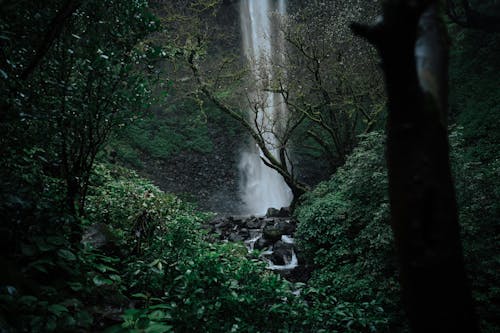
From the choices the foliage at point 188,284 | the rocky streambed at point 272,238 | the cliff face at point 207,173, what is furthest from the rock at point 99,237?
the cliff face at point 207,173

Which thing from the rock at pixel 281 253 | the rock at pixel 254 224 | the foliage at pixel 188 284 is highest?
the rock at pixel 254 224

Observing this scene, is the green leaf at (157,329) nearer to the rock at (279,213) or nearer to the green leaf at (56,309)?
the green leaf at (56,309)

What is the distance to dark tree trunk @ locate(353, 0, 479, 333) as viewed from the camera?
117 centimetres

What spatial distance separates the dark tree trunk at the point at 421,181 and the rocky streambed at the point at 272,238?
5.13 meters

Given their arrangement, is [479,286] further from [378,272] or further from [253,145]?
[253,145]

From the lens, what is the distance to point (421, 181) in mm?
1191

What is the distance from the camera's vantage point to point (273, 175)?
65.4ft

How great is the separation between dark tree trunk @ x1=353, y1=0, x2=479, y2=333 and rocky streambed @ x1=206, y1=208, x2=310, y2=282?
16.8 ft

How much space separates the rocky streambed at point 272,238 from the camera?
844cm

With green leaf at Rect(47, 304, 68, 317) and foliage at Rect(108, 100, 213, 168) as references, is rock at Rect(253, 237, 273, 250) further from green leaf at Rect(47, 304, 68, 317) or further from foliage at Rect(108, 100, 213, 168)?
foliage at Rect(108, 100, 213, 168)

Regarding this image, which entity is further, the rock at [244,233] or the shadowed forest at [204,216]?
the rock at [244,233]

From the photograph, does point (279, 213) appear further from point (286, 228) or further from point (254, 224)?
point (286, 228)

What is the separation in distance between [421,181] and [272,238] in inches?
378

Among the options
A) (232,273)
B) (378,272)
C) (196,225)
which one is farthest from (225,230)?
A: (232,273)
